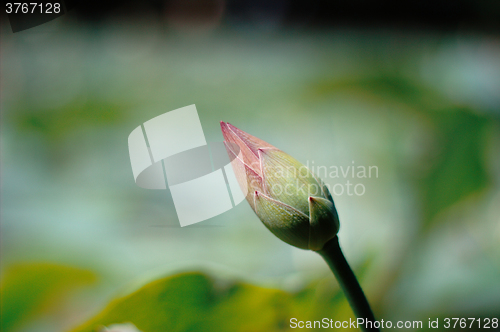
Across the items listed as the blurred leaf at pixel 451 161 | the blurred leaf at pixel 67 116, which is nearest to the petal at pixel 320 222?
the blurred leaf at pixel 451 161

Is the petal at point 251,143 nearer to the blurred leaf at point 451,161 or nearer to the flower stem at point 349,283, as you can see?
the flower stem at point 349,283

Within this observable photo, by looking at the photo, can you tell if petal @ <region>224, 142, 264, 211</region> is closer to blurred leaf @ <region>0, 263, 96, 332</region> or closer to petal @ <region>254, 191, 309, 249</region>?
petal @ <region>254, 191, 309, 249</region>

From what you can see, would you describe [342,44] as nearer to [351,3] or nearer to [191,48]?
[351,3]

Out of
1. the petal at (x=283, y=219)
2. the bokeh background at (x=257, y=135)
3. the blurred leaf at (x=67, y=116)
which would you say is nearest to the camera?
the petal at (x=283, y=219)

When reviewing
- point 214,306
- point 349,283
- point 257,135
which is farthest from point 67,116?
point 349,283

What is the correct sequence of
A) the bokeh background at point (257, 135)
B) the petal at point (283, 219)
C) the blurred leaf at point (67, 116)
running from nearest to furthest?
1. the petal at point (283, 219)
2. the bokeh background at point (257, 135)
3. the blurred leaf at point (67, 116)

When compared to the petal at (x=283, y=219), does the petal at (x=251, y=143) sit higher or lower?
higher

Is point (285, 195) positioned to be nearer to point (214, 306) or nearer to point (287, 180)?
point (287, 180)
